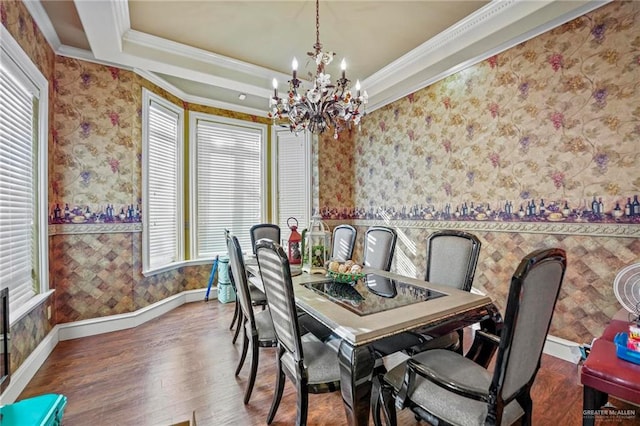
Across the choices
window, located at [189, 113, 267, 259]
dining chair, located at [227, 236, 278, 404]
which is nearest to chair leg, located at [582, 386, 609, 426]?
dining chair, located at [227, 236, 278, 404]

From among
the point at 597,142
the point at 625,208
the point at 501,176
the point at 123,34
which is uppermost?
the point at 123,34

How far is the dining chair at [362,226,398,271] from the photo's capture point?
273 cm

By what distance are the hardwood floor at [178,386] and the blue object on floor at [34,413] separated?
50 cm

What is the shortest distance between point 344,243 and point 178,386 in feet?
6.20

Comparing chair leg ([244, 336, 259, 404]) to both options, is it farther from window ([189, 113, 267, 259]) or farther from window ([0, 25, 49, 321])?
window ([189, 113, 267, 259])

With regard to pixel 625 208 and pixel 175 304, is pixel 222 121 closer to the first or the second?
pixel 175 304

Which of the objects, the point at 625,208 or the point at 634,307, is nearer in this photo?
the point at 634,307

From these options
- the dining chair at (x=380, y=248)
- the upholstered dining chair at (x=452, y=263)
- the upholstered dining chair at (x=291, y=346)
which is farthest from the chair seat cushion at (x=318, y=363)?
the dining chair at (x=380, y=248)

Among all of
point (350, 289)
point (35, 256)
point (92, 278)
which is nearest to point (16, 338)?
point (35, 256)

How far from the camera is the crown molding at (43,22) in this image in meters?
2.32

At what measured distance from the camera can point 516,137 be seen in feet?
9.20

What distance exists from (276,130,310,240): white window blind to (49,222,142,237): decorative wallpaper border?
83.6 inches

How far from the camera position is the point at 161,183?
386 cm

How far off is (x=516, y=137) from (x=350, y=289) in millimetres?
2271
